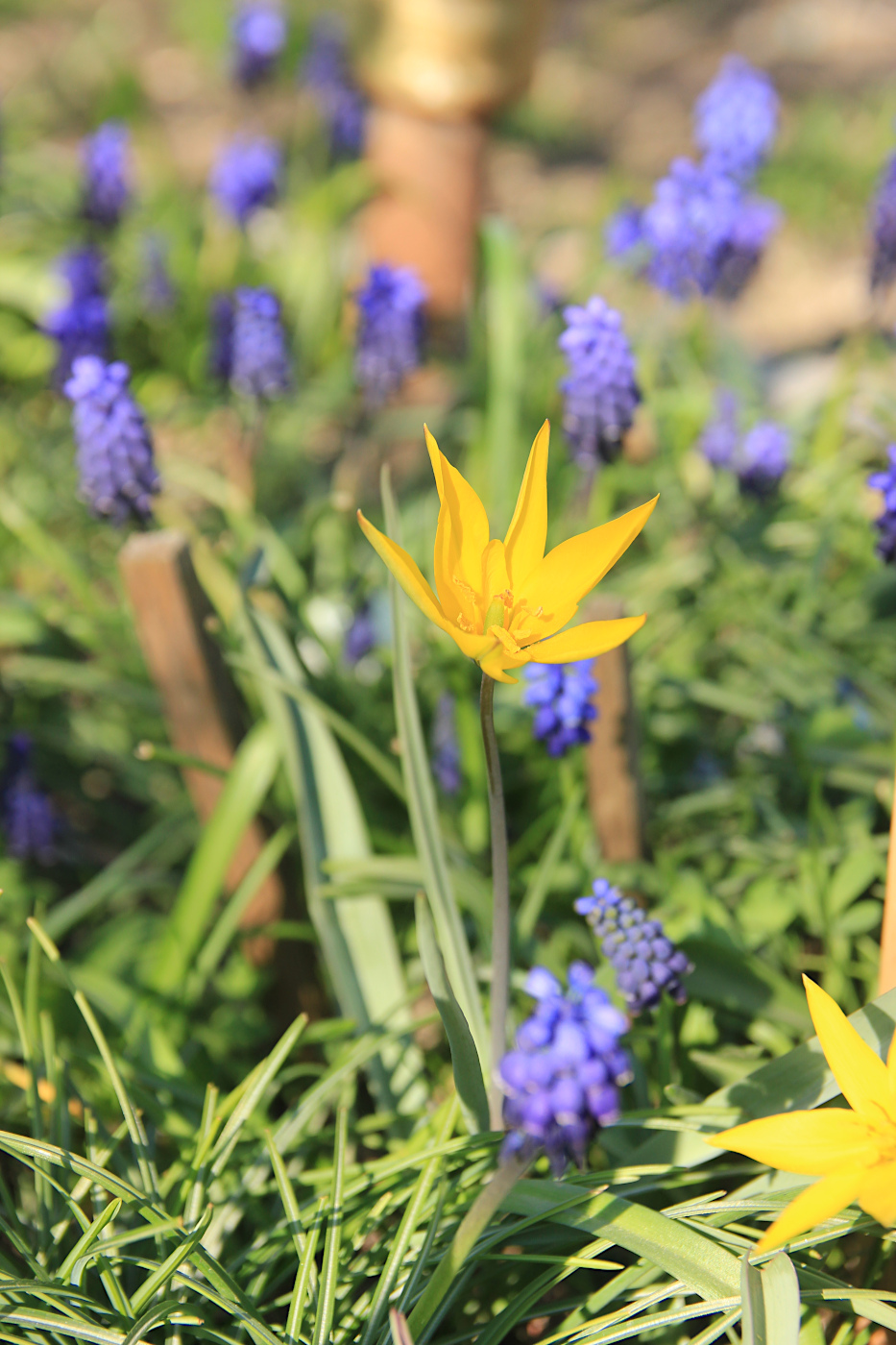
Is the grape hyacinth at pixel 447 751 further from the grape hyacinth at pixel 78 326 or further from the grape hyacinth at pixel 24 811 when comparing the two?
the grape hyacinth at pixel 78 326

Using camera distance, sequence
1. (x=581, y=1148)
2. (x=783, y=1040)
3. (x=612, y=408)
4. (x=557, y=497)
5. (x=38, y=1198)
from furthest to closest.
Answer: (x=557, y=497)
(x=612, y=408)
(x=783, y=1040)
(x=38, y=1198)
(x=581, y=1148)

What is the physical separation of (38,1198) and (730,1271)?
3.16 ft

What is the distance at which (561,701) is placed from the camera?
168 cm

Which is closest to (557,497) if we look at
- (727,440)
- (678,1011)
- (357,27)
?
(727,440)

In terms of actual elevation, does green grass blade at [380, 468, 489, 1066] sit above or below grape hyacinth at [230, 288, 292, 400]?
below

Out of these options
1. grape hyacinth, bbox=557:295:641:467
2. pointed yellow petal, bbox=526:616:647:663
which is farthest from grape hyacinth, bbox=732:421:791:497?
pointed yellow petal, bbox=526:616:647:663

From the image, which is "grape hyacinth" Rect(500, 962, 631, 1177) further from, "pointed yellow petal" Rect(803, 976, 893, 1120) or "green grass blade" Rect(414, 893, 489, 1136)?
"pointed yellow petal" Rect(803, 976, 893, 1120)

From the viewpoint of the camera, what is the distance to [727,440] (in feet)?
8.82

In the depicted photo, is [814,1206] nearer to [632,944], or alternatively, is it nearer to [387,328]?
[632,944]

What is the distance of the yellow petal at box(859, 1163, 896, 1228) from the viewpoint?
3.27 ft

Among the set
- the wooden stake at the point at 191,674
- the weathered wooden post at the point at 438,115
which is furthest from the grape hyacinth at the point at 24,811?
the weathered wooden post at the point at 438,115

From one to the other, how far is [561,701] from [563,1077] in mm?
722

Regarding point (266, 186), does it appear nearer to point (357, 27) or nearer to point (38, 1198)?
point (357, 27)

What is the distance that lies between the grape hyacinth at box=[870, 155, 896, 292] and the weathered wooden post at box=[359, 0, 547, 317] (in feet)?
4.08
